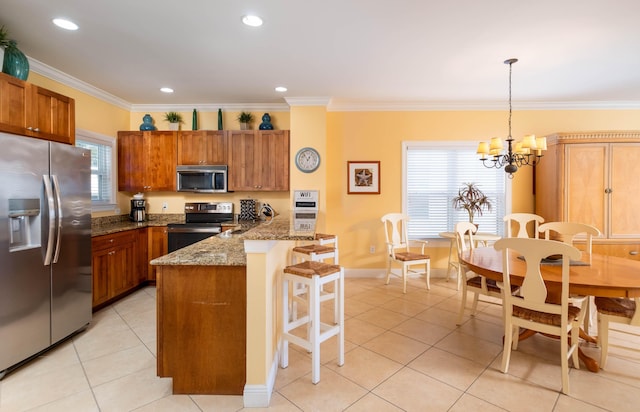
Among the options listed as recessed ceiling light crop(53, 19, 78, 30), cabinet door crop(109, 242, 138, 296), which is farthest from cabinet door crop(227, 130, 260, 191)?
recessed ceiling light crop(53, 19, 78, 30)

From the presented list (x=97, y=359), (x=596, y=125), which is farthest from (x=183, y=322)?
(x=596, y=125)

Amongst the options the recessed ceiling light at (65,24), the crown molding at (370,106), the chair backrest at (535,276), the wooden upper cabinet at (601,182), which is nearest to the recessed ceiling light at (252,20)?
the recessed ceiling light at (65,24)

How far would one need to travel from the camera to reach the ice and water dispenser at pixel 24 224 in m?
2.18

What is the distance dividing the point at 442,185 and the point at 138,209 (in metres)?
4.62

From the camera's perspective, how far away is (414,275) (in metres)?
4.65

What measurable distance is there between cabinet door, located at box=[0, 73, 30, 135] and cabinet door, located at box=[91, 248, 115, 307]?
1425 mm

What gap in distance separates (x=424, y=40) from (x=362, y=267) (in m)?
3.19

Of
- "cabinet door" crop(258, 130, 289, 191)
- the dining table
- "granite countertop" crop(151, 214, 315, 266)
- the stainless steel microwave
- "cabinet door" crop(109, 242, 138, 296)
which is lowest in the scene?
"cabinet door" crop(109, 242, 138, 296)

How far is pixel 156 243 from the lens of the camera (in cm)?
416

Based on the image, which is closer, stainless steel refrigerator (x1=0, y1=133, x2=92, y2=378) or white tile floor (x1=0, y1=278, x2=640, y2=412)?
white tile floor (x1=0, y1=278, x2=640, y2=412)

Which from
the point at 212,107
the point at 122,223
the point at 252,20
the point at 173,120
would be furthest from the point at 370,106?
the point at 122,223

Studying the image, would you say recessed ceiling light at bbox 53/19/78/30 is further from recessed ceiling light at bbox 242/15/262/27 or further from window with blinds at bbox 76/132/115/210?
window with blinds at bbox 76/132/115/210

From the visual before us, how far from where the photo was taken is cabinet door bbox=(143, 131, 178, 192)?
441 centimetres

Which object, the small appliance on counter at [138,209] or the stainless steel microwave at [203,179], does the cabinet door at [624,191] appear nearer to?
the stainless steel microwave at [203,179]
